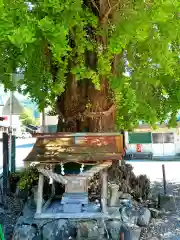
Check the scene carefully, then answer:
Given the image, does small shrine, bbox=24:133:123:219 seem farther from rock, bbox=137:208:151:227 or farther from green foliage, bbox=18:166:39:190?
green foliage, bbox=18:166:39:190

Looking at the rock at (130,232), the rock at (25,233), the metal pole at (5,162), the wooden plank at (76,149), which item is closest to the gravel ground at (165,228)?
the rock at (130,232)

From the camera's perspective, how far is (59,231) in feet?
21.6

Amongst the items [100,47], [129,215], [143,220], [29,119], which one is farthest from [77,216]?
[29,119]

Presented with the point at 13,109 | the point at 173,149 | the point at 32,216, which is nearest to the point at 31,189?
the point at 32,216

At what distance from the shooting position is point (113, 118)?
9.12 m

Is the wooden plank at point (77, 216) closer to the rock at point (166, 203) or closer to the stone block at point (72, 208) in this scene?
the stone block at point (72, 208)

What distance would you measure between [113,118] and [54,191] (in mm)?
2445

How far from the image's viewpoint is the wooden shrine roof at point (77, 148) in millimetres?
6848

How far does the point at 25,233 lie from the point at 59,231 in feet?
2.13

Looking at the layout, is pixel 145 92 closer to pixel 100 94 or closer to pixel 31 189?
pixel 100 94

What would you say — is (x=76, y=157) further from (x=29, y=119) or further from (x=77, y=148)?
(x=29, y=119)

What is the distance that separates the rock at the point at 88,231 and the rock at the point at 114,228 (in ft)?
0.79

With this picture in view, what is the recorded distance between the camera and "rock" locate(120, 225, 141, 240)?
258 inches

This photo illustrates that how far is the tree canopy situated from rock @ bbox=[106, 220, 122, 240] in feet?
8.17
